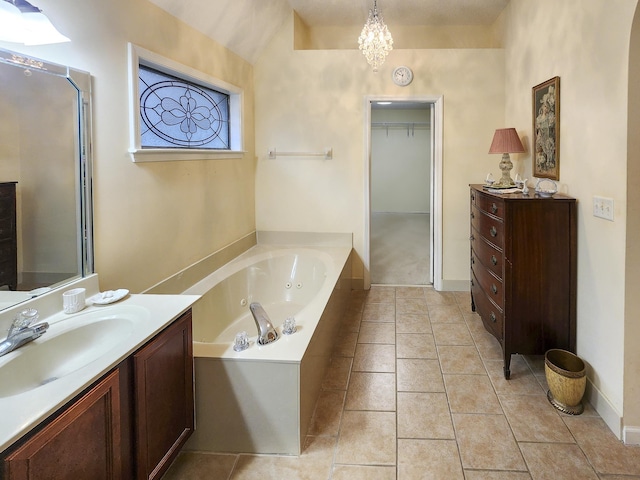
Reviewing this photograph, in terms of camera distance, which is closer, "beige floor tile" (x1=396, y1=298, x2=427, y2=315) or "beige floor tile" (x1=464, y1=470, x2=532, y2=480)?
"beige floor tile" (x1=464, y1=470, x2=532, y2=480)

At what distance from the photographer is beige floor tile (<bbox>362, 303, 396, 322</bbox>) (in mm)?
3816

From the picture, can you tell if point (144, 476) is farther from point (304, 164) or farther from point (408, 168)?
point (408, 168)

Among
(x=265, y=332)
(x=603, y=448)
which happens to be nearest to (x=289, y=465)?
(x=265, y=332)

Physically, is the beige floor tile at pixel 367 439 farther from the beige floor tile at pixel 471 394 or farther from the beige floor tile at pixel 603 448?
the beige floor tile at pixel 603 448

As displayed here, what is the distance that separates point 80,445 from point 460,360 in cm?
240

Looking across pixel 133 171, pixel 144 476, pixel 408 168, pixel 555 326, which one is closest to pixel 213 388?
pixel 144 476

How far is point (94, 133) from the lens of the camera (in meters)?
2.16

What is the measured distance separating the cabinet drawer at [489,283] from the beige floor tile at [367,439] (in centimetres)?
101

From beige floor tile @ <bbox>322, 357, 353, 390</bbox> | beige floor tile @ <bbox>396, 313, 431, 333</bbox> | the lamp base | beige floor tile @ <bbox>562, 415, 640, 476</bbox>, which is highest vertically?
the lamp base

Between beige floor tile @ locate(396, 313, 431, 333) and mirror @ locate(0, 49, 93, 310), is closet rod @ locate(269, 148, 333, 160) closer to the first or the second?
beige floor tile @ locate(396, 313, 431, 333)

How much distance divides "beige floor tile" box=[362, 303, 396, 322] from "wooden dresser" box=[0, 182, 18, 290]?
8.78 feet

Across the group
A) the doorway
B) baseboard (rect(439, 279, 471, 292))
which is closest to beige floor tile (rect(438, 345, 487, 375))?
baseboard (rect(439, 279, 471, 292))

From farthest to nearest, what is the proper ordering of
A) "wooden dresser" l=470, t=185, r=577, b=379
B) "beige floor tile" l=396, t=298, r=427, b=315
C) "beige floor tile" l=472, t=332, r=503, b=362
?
"beige floor tile" l=396, t=298, r=427, b=315 → "beige floor tile" l=472, t=332, r=503, b=362 → "wooden dresser" l=470, t=185, r=577, b=379

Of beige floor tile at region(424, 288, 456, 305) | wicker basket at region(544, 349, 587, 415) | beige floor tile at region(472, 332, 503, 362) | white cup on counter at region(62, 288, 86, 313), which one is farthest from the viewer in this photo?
beige floor tile at region(424, 288, 456, 305)
